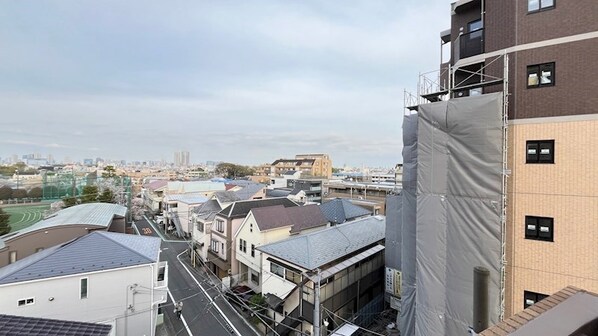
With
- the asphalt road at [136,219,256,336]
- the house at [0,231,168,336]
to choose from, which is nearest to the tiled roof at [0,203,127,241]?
the house at [0,231,168,336]

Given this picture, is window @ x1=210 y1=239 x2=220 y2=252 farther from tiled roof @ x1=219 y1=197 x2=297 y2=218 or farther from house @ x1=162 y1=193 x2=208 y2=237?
house @ x1=162 y1=193 x2=208 y2=237

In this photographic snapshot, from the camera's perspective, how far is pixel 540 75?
7.05 metres

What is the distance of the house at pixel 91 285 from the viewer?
909 cm

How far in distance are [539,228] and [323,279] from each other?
788 cm

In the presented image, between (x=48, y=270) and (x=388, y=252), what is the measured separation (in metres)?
14.6

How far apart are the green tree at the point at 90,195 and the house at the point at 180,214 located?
30.1 ft

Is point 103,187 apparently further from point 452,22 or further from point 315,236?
point 452,22

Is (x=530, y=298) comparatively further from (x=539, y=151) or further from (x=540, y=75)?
(x=540, y=75)

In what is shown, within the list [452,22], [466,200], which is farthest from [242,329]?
[452,22]

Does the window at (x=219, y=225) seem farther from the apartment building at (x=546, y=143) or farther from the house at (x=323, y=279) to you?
the apartment building at (x=546, y=143)

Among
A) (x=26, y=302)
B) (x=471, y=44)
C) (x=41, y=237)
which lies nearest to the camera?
(x=471, y=44)

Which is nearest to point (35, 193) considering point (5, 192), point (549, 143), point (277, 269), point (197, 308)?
point (5, 192)

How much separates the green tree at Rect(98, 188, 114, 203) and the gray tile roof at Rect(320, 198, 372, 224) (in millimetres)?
→ 29561

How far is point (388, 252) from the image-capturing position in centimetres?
1355
